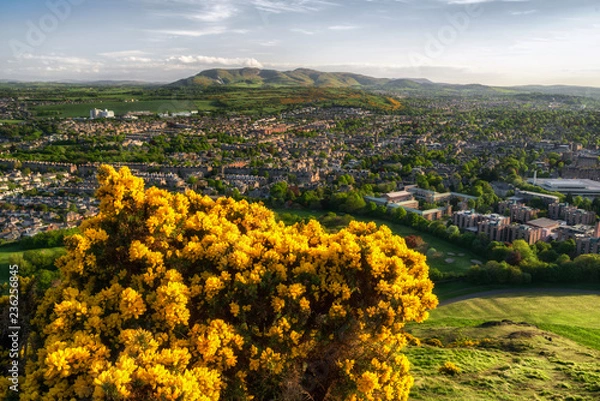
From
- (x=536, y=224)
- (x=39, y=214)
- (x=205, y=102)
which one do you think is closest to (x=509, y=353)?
(x=536, y=224)

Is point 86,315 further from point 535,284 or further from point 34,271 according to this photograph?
Answer: point 535,284

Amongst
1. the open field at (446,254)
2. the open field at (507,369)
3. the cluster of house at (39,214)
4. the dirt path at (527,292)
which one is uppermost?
the open field at (507,369)

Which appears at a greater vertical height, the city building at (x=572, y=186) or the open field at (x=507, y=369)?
the open field at (x=507, y=369)

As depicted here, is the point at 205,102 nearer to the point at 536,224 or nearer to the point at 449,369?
the point at 536,224

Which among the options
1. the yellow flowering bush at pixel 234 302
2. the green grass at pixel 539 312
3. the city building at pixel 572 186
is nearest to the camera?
the yellow flowering bush at pixel 234 302

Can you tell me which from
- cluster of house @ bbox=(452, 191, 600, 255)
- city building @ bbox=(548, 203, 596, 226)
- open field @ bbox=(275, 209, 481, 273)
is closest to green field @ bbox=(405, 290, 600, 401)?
open field @ bbox=(275, 209, 481, 273)

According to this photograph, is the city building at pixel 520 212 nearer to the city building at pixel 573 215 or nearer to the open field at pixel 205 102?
the city building at pixel 573 215

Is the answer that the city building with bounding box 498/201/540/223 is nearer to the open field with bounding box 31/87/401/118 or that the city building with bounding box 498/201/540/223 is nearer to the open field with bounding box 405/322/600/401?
the open field with bounding box 405/322/600/401

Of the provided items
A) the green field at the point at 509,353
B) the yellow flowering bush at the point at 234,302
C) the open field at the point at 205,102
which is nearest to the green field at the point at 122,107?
the open field at the point at 205,102
